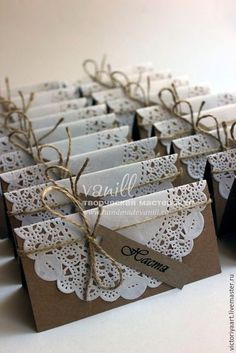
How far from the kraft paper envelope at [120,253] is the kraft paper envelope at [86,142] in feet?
0.85

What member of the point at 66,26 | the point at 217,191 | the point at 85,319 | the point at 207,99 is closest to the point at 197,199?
the point at 217,191

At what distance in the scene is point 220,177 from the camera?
81 centimetres

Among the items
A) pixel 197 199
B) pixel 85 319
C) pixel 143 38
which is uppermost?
pixel 143 38

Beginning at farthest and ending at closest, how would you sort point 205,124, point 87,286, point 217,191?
point 205,124 → point 217,191 → point 87,286

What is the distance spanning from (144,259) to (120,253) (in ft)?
0.12

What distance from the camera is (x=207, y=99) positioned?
1076mm

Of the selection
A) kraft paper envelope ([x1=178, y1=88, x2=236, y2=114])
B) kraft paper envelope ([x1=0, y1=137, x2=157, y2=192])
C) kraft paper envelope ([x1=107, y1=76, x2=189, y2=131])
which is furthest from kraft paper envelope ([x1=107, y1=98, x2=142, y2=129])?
kraft paper envelope ([x1=0, y1=137, x2=157, y2=192])

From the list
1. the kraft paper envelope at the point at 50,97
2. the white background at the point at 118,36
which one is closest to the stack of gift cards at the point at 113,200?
the kraft paper envelope at the point at 50,97

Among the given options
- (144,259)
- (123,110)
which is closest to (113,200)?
(144,259)

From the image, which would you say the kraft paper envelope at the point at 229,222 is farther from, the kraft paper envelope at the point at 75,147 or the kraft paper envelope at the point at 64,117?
the kraft paper envelope at the point at 64,117

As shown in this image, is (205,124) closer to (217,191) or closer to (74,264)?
(217,191)

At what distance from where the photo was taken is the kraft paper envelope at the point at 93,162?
0.84m

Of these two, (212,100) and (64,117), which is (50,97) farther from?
(212,100)

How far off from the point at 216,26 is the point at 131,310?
1.00 m
